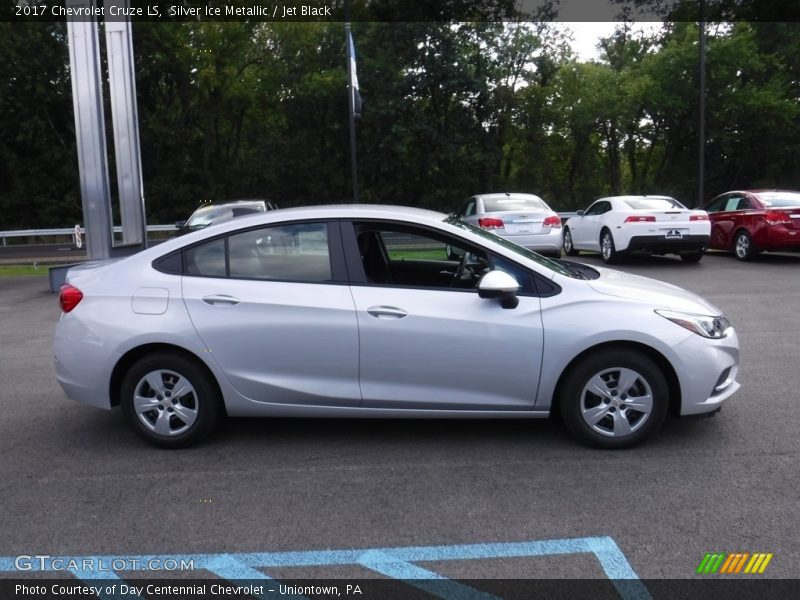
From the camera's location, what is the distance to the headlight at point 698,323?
464cm

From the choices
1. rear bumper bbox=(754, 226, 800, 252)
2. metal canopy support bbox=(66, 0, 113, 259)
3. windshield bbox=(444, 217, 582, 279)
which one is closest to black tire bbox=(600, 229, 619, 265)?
rear bumper bbox=(754, 226, 800, 252)

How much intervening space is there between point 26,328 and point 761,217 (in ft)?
43.6

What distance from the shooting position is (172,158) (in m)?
37.3

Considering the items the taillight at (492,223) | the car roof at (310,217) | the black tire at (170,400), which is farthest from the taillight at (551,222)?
the black tire at (170,400)

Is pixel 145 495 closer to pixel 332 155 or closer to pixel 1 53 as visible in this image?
pixel 332 155

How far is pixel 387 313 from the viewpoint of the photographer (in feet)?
15.2

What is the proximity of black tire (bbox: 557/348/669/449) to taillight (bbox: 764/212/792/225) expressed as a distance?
11595mm

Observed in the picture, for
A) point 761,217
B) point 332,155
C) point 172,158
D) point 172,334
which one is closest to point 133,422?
point 172,334

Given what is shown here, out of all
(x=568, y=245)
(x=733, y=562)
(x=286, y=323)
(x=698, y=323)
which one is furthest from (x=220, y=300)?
(x=568, y=245)

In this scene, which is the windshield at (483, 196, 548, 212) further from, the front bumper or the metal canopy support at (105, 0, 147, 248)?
the front bumper

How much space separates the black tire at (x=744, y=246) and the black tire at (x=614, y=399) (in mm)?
11985

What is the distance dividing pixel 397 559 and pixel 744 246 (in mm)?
14239

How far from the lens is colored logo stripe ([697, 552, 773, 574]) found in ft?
10.6
